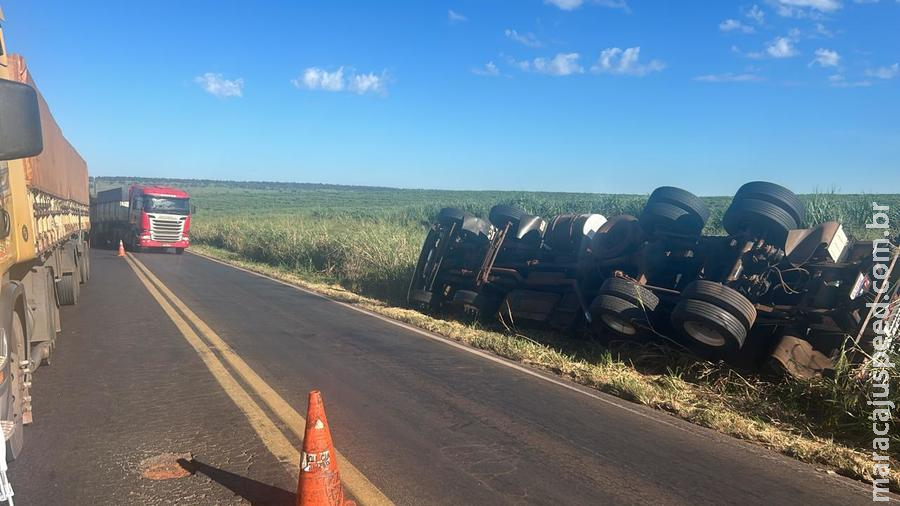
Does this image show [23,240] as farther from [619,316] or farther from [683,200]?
[683,200]

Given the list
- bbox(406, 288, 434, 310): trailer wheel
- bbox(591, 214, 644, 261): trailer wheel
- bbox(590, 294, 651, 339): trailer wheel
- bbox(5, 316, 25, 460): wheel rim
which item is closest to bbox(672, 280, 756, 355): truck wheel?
bbox(590, 294, 651, 339): trailer wheel

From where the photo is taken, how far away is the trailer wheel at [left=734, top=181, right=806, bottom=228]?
317 inches

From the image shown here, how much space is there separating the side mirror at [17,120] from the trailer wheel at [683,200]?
26.0ft

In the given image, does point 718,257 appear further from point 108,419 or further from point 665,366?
point 108,419

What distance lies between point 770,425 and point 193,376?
566 cm

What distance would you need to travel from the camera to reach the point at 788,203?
317 inches

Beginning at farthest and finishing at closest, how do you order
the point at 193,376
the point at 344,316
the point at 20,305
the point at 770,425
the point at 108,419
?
the point at 344,316 → the point at 193,376 → the point at 770,425 → the point at 108,419 → the point at 20,305

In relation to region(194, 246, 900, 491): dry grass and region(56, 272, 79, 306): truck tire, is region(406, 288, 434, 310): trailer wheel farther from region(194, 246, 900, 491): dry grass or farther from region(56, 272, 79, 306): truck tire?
region(56, 272, 79, 306): truck tire

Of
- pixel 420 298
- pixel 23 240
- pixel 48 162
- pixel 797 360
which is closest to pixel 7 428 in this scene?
pixel 23 240

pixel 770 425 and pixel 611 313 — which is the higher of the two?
pixel 611 313

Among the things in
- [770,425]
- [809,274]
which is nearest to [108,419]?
[770,425]

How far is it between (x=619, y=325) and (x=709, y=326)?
4.42 feet

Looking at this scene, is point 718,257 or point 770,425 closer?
point 770,425

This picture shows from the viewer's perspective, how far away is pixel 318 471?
11.5 feet
